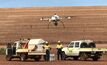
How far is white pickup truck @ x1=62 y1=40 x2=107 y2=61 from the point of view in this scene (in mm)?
44375

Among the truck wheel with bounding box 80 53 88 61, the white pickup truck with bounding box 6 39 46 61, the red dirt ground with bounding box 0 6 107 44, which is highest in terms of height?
the red dirt ground with bounding box 0 6 107 44

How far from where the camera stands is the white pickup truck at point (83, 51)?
146 feet

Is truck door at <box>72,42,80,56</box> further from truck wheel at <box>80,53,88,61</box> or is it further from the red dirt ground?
the red dirt ground

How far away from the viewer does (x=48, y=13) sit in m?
83.6

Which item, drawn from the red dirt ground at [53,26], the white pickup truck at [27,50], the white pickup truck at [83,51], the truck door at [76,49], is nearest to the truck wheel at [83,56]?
the white pickup truck at [83,51]

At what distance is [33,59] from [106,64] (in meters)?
11.3

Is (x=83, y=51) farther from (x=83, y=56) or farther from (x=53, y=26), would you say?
(x=53, y=26)

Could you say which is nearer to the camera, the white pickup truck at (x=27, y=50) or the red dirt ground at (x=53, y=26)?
the white pickup truck at (x=27, y=50)

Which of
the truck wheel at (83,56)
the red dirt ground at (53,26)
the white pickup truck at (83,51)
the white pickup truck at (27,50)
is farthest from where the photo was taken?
the red dirt ground at (53,26)

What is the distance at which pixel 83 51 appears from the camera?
1762 inches

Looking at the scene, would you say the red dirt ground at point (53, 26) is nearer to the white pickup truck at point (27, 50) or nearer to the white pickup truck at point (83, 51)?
the white pickup truck at point (83, 51)

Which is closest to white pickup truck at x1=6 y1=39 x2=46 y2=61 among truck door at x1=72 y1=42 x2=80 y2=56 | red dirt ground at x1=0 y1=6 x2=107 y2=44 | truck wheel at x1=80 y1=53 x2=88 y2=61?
truck door at x1=72 y1=42 x2=80 y2=56

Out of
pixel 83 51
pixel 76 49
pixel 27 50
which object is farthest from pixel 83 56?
pixel 27 50

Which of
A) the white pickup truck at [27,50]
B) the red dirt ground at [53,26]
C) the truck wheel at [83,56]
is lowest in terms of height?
the truck wheel at [83,56]
